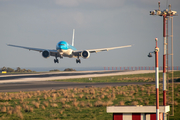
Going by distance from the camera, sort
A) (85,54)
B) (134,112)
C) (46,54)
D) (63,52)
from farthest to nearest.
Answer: (85,54) → (46,54) → (63,52) → (134,112)

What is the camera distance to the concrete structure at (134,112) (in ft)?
52.7

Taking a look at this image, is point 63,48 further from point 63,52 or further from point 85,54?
point 85,54

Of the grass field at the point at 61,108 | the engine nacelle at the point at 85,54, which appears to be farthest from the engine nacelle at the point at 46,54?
the grass field at the point at 61,108

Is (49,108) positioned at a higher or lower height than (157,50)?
lower

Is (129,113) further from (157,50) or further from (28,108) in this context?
(28,108)

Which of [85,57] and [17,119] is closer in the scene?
[17,119]

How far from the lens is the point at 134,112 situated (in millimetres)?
16141

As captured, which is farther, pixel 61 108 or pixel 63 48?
pixel 63 48

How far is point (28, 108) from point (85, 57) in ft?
147

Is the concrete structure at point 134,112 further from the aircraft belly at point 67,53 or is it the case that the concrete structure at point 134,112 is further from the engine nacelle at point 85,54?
the engine nacelle at point 85,54

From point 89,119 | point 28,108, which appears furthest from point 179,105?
point 28,108

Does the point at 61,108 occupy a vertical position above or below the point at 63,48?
below

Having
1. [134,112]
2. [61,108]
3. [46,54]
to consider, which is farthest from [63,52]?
[134,112]

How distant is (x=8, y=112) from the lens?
27906 mm
